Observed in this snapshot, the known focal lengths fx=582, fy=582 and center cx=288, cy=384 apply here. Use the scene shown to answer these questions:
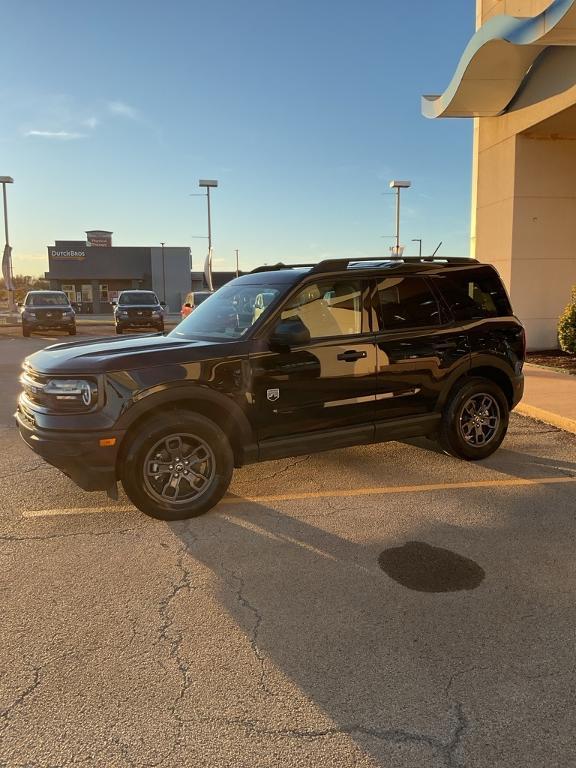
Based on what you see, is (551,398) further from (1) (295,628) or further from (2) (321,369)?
(1) (295,628)

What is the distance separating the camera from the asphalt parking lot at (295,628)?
2244 mm

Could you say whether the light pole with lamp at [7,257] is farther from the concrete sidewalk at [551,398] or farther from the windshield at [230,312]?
the windshield at [230,312]

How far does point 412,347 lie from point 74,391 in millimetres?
2909

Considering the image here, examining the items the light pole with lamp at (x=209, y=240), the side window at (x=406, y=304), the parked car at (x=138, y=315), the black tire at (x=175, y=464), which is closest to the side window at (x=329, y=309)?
the side window at (x=406, y=304)

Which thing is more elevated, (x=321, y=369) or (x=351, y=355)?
(x=351, y=355)

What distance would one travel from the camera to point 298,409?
470cm

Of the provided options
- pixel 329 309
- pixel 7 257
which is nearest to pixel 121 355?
pixel 329 309

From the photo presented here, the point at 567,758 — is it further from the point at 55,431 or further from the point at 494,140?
the point at 494,140

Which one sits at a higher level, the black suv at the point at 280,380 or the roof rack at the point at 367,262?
the roof rack at the point at 367,262

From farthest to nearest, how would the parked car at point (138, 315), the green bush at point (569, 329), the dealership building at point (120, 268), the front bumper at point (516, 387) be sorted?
1. the dealership building at point (120, 268)
2. the parked car at point (138, 315)
3. the green bush at point (569, 329)
4. the front bumper at point (516, 387)

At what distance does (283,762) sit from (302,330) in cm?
303

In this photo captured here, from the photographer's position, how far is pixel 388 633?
9.66 feet

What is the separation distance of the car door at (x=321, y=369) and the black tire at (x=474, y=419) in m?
0.98

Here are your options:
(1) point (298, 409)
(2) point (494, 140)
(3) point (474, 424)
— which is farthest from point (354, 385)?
(2) point (494, 140)
